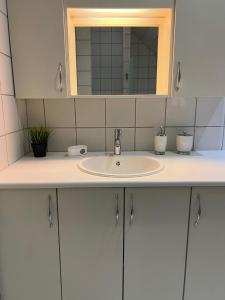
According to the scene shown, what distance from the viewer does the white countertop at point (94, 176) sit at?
1.02 meters

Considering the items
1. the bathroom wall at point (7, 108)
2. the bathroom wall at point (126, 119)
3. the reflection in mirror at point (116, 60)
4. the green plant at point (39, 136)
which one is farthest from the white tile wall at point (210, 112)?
the bathroom wall at point (7, 108)

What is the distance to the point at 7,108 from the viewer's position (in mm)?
1223

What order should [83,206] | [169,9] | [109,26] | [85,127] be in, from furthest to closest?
1. [85,127]
2. [109,26]
3. [169,9]
4. [83,206]

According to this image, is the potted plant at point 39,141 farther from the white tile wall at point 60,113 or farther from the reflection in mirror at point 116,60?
the reflection in mirror at point 116,60

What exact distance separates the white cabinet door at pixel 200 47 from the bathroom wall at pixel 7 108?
94 centimetres

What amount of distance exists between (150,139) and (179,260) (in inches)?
31.4

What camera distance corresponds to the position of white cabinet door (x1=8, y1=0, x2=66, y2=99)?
3.80 ft

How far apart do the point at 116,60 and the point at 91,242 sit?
3.65 ft

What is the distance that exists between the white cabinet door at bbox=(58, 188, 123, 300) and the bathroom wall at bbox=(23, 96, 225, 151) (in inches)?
23.0

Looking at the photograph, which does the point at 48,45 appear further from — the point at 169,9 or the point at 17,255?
the point at 17,255

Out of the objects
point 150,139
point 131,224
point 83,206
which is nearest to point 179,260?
point 131,224

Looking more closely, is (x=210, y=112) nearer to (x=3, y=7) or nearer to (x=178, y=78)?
(x=178, y=78)

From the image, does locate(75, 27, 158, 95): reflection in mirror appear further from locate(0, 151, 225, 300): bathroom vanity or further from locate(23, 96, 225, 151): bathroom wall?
locate(0, 151, 225, 300): bathroom vanity

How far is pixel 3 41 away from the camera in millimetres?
1149
